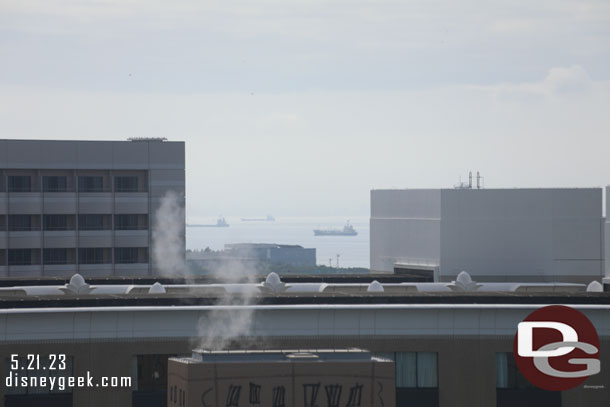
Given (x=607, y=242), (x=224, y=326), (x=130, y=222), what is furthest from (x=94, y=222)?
(x=224, y=326)

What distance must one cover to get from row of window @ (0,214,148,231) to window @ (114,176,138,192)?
2484 mm

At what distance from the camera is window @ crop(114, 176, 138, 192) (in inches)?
4333

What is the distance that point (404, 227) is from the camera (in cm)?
9656

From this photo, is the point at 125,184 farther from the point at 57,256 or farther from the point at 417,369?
the point at 417,369

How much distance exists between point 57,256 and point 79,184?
7060 millimetres

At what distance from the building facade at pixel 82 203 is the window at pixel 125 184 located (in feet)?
0.31

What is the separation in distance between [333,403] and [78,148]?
7140 centimetres

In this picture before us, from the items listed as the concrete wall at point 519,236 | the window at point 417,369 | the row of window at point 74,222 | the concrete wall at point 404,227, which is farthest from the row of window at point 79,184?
the window at point 417,369

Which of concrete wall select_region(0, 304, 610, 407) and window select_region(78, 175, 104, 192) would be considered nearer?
concrete wall select_region(0, 304, 610, 407)

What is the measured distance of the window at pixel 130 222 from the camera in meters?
110

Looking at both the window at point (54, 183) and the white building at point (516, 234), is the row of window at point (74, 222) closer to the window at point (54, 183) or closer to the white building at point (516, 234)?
the window at point (54, 183)

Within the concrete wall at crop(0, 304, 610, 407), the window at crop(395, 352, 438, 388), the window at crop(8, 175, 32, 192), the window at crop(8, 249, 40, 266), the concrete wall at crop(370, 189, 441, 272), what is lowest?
the window at crop(395, 352, 438, 388)

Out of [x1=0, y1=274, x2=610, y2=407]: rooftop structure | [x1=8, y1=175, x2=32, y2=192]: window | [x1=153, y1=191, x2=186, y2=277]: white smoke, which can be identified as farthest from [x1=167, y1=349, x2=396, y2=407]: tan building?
[x1=8, y1=175, x2=32, y2=192]: window

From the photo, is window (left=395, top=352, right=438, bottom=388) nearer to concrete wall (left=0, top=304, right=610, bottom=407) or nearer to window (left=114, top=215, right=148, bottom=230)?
concrete wall (left=0, top=304, right=610, bottom=407)
